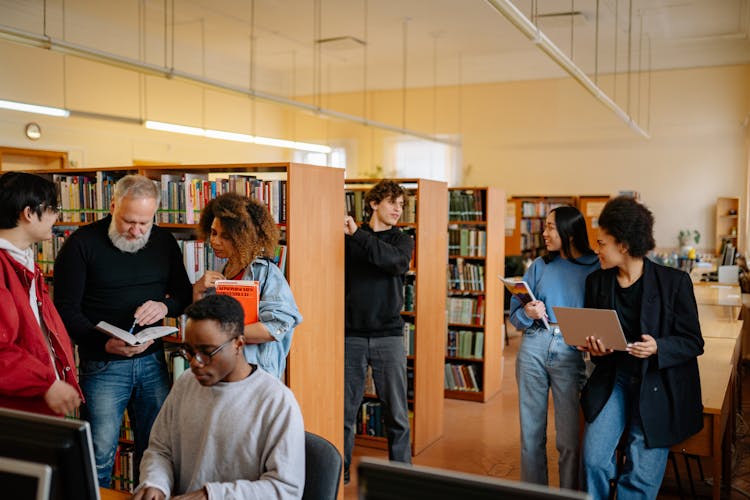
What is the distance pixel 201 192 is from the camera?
12.0 feet

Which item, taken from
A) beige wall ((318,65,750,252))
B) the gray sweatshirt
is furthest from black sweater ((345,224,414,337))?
beige wall ((318,65,750,252))

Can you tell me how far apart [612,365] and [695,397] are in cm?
36

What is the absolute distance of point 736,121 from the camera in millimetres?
11312

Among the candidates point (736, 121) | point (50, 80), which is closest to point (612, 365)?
point (50, 80)

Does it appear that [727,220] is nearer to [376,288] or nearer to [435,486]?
[376,288]

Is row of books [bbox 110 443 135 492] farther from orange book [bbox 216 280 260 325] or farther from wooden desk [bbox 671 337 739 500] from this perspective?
wooden desk [bbox 671 337 739 500]

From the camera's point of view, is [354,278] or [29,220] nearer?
[29,220]

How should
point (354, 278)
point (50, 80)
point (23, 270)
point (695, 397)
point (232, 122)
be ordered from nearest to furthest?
point (23, 270)
point (695, 397)
point (354, 278)
point (50, 80)
point (232, 122)

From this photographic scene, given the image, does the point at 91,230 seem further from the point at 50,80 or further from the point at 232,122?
the point at 232,122

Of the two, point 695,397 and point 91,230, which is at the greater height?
point 91,230

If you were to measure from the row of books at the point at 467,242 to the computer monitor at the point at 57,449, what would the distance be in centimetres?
524

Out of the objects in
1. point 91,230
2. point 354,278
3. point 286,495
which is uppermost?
point 91,230

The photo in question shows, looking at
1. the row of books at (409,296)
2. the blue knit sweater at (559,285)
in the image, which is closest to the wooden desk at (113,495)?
the blue knit sweater at (559,285)

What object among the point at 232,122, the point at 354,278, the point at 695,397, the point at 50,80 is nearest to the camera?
the point at 695,397
